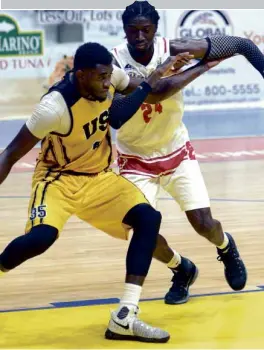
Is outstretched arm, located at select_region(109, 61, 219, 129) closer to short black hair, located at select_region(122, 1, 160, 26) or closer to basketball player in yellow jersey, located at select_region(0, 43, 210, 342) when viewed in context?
basketball player in yellow jersey, located at select_region(0, 43, 210, 342)

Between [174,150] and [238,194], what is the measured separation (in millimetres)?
3895

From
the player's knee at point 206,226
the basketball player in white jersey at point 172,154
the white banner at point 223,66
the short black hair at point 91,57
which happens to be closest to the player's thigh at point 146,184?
the basketball player in white jersey at point 172,154

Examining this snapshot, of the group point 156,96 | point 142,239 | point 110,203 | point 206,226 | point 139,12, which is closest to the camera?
point 142,239

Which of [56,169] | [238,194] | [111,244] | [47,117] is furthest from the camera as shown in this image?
[238,194]

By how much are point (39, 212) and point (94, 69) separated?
2.59ft

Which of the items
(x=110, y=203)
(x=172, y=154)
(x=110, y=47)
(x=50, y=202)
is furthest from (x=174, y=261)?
(x=110, y=47)

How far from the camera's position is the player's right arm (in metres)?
4.86

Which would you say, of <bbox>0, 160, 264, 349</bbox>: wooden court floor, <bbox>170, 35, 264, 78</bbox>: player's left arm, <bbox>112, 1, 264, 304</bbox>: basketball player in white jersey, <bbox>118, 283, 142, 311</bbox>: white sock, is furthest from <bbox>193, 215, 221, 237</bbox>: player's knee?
<bbox>118, 283, 142, 311</bbox>: white sock

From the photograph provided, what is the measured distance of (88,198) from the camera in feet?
16.8

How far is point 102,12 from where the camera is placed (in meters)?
15.6

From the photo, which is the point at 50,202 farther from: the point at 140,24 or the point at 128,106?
the point at 140,24

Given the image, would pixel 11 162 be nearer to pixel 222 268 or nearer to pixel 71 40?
pixel 222 268

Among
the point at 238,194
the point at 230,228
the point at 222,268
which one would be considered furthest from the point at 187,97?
the point at 222,268

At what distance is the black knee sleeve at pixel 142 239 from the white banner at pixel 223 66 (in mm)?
10863
